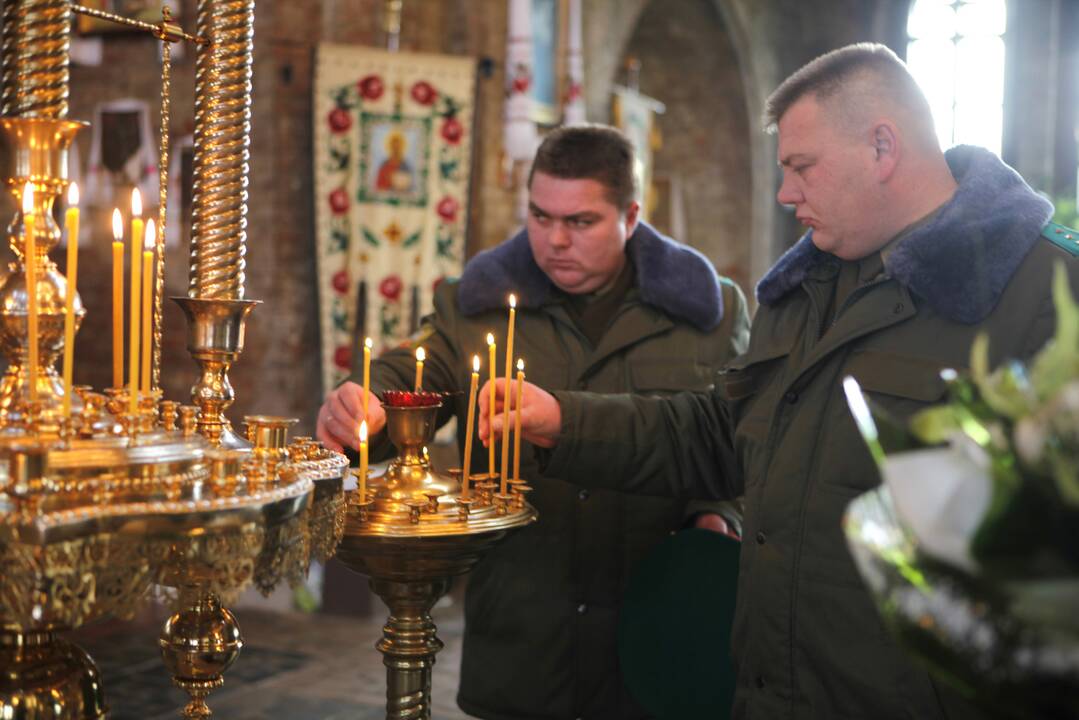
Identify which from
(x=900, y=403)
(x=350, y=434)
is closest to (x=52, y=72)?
(x=350, y=434)

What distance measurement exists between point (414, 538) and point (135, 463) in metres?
0.51

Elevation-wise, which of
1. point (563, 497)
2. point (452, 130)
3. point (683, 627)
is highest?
point (452, 130)

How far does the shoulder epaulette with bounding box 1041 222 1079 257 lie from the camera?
2096 mm

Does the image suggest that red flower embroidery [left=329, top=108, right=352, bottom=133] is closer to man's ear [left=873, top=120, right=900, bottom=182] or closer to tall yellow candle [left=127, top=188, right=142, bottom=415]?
→ man's ear [left=873, top=120, right=900, bottom=182]

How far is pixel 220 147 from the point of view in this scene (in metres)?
1.71

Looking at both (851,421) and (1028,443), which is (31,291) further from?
(851,421)

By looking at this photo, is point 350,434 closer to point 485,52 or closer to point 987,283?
point 987,283

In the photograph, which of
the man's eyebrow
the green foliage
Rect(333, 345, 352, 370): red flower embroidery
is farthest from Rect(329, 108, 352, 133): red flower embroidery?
the green foliage

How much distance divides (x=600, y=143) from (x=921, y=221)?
906 millimetres

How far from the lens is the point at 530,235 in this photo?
2.94 m

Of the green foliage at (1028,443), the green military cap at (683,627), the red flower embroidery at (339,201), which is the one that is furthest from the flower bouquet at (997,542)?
the red flower embroidery at (339,201)

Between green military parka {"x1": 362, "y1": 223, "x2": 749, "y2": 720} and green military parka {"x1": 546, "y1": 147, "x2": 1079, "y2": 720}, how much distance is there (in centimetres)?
53

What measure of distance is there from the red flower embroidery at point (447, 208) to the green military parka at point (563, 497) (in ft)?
12.3

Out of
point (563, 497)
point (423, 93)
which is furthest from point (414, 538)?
point (423, 93)
